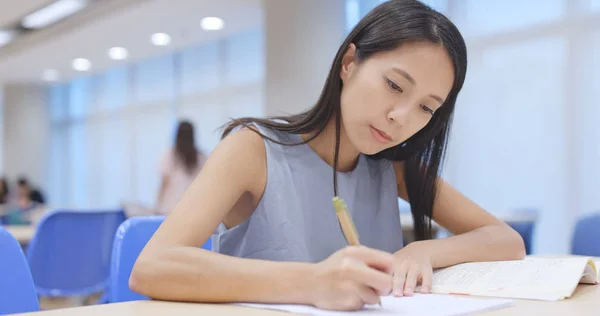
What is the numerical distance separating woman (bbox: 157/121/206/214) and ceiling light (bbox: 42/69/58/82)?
17.7 ft

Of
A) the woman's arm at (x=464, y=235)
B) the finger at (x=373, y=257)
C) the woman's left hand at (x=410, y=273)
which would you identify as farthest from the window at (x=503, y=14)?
the finger at (x=373, y=257)

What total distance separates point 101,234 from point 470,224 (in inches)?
87.6

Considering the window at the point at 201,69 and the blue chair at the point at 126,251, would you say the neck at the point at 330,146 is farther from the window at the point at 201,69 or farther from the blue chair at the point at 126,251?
the window at the point at 201,69

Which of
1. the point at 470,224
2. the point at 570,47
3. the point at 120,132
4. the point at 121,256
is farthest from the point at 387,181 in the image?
the point at 120,132

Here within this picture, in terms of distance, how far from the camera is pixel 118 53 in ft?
27.8

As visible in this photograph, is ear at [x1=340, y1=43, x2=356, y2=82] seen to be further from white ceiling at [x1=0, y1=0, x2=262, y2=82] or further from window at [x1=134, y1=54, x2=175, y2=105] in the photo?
window at [x1=134, y1=54, x2=175, y2=105]

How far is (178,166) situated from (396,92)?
403cm

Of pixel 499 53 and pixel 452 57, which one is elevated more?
pixel 499 53

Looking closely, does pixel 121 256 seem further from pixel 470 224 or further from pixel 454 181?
pixel 454 181

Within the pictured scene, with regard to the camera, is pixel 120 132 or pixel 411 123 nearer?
pixel 411 123

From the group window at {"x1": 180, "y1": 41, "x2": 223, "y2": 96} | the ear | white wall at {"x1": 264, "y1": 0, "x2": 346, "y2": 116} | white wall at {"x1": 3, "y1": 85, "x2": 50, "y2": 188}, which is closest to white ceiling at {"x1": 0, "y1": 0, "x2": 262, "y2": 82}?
window at {"x1": 180, "y1": 41, "x2": 223, "y2": 96}

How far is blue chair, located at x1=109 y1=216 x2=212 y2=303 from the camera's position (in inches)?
49.3

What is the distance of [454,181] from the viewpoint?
5441 millimetres

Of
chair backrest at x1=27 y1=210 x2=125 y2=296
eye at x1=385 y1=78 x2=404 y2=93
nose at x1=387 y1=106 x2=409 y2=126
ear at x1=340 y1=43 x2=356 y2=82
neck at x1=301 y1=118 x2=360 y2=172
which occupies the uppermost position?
ear at x1=340 y1=43 x2=356 y2=82
